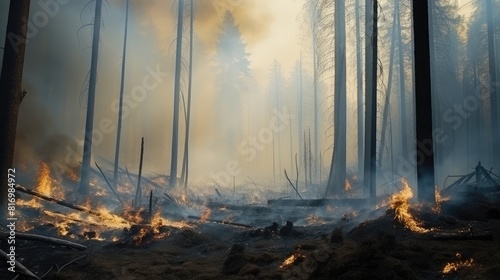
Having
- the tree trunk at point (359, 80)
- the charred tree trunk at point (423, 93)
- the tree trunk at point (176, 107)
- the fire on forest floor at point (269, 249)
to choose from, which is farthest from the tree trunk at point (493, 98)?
the tree trunk at point (176, 107)

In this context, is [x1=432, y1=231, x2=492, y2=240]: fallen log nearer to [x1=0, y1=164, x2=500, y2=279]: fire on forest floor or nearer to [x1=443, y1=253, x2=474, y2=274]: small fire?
[x1=0, y1=164, x2=500, y2=279]: fire on forest floor

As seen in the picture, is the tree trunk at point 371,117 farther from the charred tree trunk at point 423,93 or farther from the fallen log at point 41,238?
the fallen log at point 41,238

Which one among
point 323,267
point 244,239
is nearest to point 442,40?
point 244,239

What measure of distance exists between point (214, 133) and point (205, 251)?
38891 mm

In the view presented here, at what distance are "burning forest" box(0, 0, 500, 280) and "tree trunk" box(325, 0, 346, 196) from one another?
0.07 metres

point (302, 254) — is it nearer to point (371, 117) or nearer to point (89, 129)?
point (371, 117)

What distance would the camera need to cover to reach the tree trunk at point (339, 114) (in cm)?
1648

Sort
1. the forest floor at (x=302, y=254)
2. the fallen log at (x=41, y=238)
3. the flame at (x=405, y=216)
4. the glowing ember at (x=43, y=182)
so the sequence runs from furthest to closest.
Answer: the glowing ember at (x=43, y=182) → the flame at (x=405, y=216) → the fallen log at (x=41, y=238) → the forest floor at (x=302, y=254)

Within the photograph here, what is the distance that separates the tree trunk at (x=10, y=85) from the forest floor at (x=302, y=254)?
88.5 inches

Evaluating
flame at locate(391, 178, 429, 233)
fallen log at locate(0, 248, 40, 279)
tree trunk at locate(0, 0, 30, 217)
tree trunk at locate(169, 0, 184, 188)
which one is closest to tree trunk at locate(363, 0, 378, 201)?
flame at locate(391, 178, 429, 233)

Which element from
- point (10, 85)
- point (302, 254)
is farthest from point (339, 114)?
point (10, 85)

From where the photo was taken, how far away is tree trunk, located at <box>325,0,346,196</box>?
16.5 metres

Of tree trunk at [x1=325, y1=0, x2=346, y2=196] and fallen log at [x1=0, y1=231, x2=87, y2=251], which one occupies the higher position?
tree trunk at [x1=325, y1=0, x2=346, y2=196]

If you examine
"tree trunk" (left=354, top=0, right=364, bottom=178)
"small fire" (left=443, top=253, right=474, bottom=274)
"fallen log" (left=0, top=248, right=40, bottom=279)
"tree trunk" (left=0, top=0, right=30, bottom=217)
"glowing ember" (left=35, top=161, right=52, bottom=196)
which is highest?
"tree trunk" (left=354, top=0, right=364, bottom=178)
